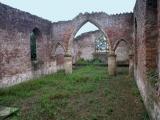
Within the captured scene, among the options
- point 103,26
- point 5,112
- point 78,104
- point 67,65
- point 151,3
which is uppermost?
point 103,26

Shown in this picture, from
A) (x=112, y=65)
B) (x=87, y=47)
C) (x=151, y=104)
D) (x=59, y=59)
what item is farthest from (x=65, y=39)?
(x=151, y=104)

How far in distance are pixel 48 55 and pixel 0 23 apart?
6.98 metres

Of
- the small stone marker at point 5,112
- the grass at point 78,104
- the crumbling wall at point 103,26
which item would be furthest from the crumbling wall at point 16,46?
the small stone marker at point 5,112

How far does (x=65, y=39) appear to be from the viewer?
18031 millimetres

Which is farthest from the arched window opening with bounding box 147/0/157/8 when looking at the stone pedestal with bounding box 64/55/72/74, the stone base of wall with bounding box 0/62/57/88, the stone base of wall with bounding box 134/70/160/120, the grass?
the stone pedestal with bounding box 64/55/72/74

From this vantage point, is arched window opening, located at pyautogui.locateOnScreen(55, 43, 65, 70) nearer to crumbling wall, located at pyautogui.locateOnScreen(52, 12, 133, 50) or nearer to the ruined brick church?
the ruined brick church

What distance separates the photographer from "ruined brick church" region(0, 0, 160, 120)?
23.7ft

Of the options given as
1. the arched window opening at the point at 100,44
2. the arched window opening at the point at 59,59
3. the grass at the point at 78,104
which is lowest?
the grass at the point at 78,104

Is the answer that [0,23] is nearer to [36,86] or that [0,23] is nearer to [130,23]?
[36,86]

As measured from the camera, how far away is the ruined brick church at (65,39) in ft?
23.7

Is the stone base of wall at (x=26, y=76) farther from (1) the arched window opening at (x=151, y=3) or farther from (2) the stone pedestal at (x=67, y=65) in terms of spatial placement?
(1) the arched window opening at (x=151, y=3)

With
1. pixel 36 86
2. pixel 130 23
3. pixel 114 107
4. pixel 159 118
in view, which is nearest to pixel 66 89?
pixel 36 86

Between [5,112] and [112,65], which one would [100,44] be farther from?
[5,112]

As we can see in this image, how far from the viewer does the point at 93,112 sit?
6.94 meters
